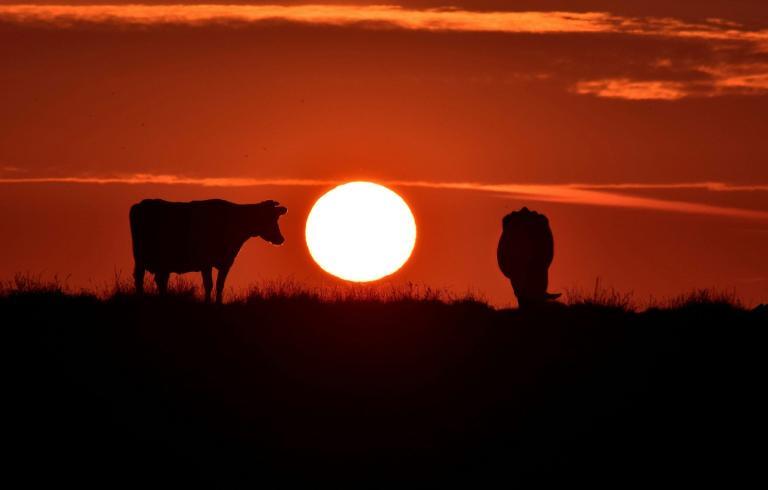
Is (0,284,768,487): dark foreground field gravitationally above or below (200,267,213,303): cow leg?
below

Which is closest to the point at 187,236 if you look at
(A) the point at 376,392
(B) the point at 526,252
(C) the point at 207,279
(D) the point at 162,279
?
(D) the point at 162,279

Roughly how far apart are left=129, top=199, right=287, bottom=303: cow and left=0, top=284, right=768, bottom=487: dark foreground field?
5.63 metres

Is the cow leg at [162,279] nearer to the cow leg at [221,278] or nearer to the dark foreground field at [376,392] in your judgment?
the cow leg at [221,278]

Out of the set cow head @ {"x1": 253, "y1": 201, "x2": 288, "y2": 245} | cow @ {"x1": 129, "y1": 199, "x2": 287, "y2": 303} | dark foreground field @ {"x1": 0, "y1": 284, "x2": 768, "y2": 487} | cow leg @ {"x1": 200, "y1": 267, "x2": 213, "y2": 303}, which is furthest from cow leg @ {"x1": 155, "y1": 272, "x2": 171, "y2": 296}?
dark foreground field @ {"x1": 0, "y1": 284, "x2": 768, "y2": 487}

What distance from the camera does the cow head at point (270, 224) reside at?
36.4 meters

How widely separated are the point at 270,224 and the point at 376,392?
12.0 metres

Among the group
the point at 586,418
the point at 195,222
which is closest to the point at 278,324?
the point at 586,418

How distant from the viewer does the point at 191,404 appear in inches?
951

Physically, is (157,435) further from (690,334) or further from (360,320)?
(690,334)

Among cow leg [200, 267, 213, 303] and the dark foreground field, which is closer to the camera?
the dark foreground field

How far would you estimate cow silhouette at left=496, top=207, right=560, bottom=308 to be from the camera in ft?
105

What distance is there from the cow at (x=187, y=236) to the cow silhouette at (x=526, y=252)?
5677 millimetres

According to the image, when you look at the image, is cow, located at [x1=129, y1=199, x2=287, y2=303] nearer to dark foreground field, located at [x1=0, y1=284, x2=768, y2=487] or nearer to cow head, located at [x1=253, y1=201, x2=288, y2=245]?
cow head, located at [x1=253, y1=201, x2=288, y2=245]

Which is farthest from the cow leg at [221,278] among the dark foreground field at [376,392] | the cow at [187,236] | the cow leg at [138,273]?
the dark foreground field at [376,392]
